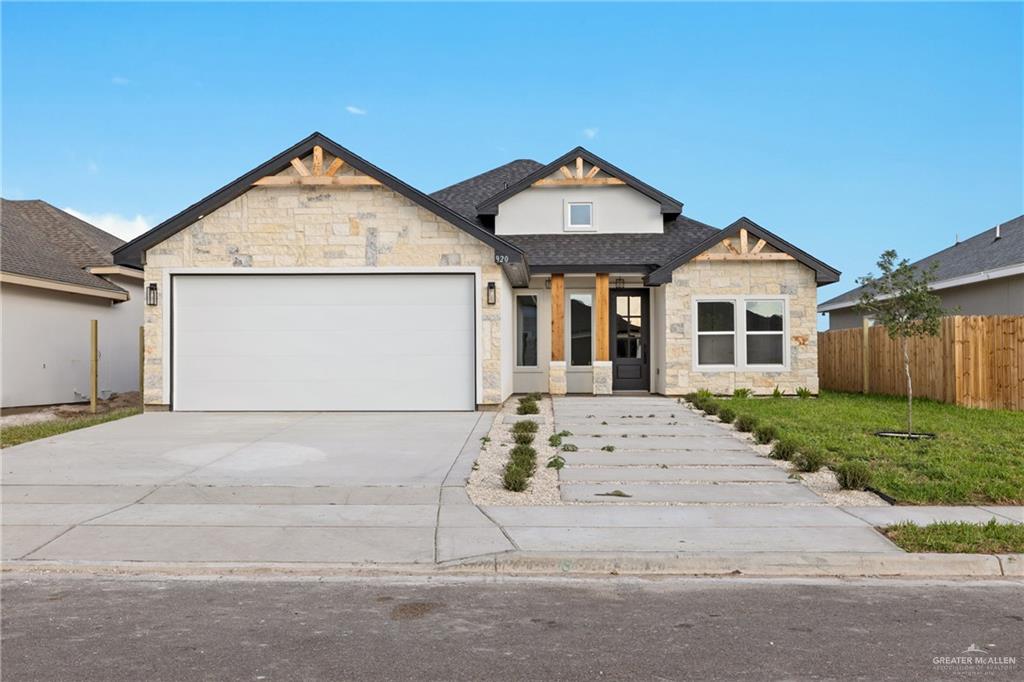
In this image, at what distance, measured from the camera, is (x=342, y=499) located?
8.41 m

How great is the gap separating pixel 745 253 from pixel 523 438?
9.17 meters

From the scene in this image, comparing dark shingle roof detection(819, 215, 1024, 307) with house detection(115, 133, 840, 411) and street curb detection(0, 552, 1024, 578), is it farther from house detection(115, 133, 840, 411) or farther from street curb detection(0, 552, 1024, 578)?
street curb detection(0, 552, 1024, 578)

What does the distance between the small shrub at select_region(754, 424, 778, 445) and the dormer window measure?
390 inches

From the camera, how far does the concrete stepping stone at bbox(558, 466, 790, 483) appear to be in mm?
9586

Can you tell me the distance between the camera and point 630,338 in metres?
20.2

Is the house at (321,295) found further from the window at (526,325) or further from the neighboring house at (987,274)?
the neighboring house at (987,274)

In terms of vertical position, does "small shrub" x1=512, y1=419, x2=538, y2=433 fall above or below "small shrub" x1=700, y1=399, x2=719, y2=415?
below

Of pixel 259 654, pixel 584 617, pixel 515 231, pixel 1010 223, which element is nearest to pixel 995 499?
pixel 584 617

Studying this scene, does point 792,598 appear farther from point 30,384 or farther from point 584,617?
point 30,384

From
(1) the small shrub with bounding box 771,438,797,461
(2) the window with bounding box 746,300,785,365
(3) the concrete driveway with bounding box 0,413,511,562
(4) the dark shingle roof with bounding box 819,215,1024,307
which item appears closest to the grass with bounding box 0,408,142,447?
(3) the concrete driveway with bounding box 0,413,511,562

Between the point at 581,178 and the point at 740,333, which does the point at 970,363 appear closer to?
the point at 740,333

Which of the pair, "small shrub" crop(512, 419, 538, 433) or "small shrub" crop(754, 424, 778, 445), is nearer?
"small shrub" crop(754, 424, 778, 445)

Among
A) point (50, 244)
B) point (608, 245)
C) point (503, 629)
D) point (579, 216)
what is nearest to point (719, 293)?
point (608, 245)

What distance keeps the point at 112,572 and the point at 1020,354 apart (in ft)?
56.7
